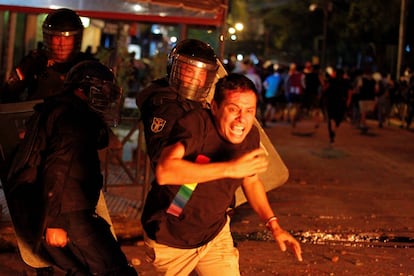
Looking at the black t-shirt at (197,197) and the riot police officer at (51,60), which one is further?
the riot police officer at (51,60)

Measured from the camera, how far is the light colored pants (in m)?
3.62

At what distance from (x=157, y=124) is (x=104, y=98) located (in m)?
0.65

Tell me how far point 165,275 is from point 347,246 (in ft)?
12.8

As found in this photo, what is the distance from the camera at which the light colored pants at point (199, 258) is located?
3.62 meters

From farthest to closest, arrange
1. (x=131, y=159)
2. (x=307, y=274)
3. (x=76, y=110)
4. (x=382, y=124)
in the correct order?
1. (x=382, y=124)
2. (x=131, y=159)
3. (x=307, y=274)
4. (x=76, y=110)

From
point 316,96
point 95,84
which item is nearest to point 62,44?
point 95,84

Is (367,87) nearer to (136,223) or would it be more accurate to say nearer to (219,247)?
(136,223)

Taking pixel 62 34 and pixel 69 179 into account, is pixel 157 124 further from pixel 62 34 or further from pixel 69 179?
pixel 62 34

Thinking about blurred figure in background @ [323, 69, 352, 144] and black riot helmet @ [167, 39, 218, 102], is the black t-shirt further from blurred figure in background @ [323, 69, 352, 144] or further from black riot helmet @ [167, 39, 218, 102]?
blurred figure in background @ [323, 69, 352, 144]

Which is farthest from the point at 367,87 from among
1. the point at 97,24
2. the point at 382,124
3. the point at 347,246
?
the point at 347,246

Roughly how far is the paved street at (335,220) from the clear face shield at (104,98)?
1978 millimetres

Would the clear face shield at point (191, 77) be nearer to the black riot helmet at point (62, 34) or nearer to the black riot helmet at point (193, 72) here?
the black riot helmet at point (193, 72)

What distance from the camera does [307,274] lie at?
623 cm

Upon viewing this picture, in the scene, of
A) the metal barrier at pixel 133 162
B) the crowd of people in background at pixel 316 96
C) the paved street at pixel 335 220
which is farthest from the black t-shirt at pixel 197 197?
the crowd of people in background at pixel 316 96
